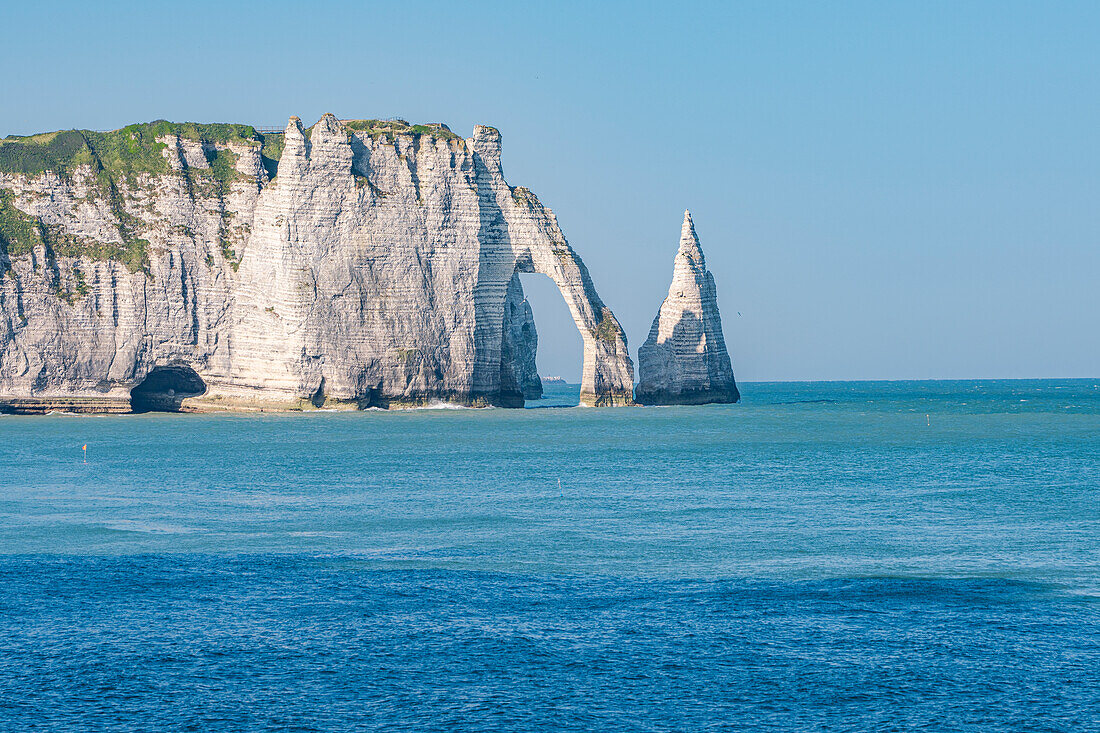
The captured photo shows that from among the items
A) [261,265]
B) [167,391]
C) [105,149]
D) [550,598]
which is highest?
[105,149]

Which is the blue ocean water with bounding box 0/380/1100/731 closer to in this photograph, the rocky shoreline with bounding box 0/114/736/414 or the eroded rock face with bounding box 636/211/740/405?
the rocky shoreline with bounding box 0/114/736/414

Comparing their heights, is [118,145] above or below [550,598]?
above

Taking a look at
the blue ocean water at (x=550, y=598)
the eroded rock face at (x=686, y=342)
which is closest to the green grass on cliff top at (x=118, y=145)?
the eroded rock face at (x=686, y=342)

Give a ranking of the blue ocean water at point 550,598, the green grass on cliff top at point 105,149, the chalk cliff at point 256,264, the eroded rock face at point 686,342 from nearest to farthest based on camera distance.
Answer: the blue ocean water at point 550,598, the chalk cliff at point 256,264, the green grass on cliff top at point 105,149, the eroded rock face at point 686,342

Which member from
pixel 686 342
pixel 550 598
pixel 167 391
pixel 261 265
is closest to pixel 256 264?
pixel 261 265

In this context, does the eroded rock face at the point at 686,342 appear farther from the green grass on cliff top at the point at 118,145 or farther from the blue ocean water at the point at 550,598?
the blue ocean water at the point at 550,598

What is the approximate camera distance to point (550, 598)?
70.1 feet

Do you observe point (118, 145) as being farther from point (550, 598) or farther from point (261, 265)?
point (550, 598)

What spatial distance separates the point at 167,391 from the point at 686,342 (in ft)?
128

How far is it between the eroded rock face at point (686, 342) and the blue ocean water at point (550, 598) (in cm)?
4521

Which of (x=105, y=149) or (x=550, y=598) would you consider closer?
(x=550, y=598)

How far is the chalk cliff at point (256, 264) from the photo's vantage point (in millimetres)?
84188

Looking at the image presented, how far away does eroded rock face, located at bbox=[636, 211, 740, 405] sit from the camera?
90.3m

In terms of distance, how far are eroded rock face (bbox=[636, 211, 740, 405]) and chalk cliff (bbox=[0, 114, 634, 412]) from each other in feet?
18.1
